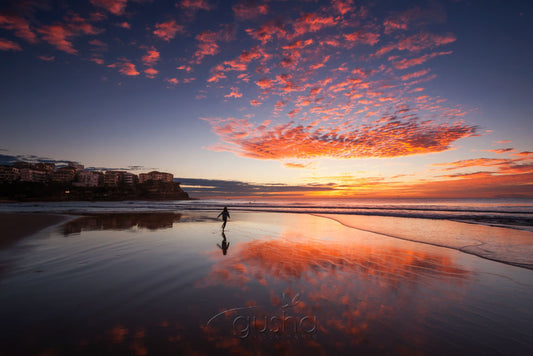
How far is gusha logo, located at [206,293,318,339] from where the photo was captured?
4172mm

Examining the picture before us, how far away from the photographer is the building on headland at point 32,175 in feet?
411

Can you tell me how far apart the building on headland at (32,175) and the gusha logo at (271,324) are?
176384mm

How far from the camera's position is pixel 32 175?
415 feet

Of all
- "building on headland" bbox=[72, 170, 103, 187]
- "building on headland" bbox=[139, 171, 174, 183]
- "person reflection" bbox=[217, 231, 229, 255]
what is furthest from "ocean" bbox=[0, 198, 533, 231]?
"building on headland" bbox=[139, 171, 174, 183]

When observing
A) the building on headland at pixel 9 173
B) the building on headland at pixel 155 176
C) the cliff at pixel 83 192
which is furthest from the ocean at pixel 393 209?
the building on headland at pixel 155 176

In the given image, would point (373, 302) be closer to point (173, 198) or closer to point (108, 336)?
point (108, 336)

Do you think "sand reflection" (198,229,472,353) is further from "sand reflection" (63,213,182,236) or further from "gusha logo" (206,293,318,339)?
"sand reflection" (63,213,182,236)

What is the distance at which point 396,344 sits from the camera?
391 centimetres

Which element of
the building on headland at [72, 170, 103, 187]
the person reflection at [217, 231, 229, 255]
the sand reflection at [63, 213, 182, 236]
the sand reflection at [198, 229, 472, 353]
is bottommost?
the sand reflection at [63, 213, 182, 236]

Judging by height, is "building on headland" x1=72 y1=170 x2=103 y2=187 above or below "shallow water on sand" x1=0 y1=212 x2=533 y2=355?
above

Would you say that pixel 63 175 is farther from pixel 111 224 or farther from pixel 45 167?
pixel 111 224

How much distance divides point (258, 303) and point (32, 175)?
185 meters

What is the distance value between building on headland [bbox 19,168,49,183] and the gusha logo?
579 feet

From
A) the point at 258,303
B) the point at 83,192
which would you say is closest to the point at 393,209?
the point at 258,303
